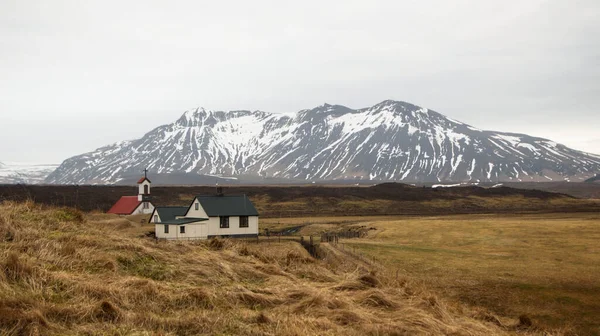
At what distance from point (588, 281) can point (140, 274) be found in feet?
102

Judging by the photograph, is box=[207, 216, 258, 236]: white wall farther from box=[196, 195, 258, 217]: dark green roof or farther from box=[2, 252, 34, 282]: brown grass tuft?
box=[2, 252, 34, 282]: brown grass tuft

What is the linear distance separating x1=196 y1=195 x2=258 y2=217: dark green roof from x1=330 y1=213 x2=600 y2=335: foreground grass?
1564 centimetres

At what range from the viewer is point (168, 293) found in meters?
12.6

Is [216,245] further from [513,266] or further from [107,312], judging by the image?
[513,266]

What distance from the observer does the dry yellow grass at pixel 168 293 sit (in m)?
10.5

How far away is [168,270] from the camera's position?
588 inches

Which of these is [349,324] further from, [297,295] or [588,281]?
[588,281]

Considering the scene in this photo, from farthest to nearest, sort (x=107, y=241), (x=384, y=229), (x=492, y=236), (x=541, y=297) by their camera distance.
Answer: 1. (x=384, y=229)
2. (x=492, y=236)
3. (x=541, y=297)
4. (x=107, y=241)

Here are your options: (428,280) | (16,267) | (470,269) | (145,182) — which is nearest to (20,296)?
(16,267)

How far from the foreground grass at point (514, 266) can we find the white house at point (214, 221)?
1527cm

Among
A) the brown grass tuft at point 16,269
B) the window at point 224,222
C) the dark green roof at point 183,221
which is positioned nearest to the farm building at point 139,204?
the dark green roof at point 183,221

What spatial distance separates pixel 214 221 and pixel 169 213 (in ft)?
28.7

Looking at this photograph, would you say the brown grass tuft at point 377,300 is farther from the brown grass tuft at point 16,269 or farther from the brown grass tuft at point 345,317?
the brown grass tuft at point 16,269

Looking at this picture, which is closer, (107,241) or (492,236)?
(107,241)
